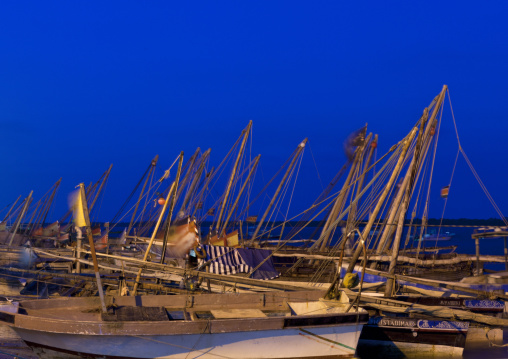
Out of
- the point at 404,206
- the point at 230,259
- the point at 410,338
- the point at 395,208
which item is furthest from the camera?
the point at 230,259

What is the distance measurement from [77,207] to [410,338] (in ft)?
37.0

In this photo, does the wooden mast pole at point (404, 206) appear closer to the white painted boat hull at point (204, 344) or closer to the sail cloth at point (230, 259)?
the white painted boat hull at point (204, 344)

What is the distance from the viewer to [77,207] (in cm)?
1592

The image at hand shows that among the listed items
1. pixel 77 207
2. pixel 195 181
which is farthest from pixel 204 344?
pixel 195 181

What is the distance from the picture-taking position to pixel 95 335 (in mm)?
14609

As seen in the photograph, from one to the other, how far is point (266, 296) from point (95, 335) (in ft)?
19.2

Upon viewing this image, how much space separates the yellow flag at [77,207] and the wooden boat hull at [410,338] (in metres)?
9.57

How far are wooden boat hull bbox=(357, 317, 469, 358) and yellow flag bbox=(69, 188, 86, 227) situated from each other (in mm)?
9571

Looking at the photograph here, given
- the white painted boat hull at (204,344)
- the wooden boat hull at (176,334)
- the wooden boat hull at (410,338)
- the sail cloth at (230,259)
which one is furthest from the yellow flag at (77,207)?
the wooden boat hull at (410,338)

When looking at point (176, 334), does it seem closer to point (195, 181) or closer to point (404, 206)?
point (404, 206)

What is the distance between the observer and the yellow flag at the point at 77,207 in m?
15.4

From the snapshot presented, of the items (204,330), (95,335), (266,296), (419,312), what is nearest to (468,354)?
(419,312)

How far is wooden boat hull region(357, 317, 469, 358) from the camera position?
18.5 meters

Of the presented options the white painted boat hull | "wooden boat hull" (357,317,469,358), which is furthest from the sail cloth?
the white painted boat hull
